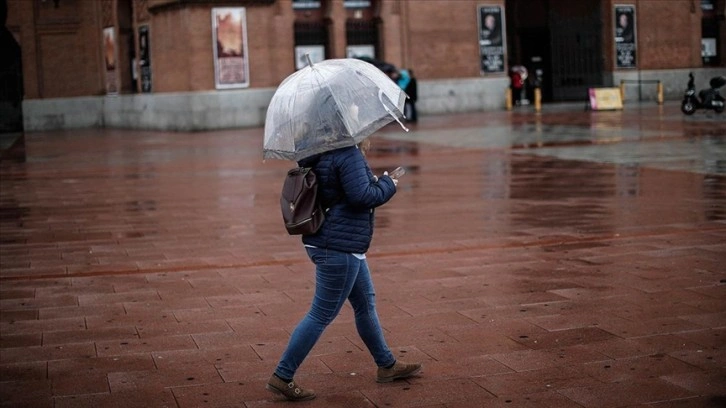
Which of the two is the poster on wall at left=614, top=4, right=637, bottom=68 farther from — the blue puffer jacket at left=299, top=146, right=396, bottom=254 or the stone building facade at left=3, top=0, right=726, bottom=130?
the blue puffer jacket at left=299, top=146, right=396, bottom=254

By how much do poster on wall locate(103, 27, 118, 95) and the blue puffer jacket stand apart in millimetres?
35783

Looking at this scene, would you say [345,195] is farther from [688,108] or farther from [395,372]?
[688,108]

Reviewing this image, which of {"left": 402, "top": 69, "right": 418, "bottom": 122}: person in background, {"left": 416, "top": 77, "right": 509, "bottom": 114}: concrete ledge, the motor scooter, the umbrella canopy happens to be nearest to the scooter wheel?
the motor scooter

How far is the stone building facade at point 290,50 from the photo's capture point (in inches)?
1357

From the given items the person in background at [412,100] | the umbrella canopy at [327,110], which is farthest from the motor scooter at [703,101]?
the umbrella canopy at [327,110]

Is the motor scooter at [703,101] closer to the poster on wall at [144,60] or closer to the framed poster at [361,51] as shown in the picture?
the framed poster at [361,51]

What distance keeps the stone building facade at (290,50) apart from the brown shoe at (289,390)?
95.1 ft

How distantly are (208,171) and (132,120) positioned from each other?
20081 millimetres

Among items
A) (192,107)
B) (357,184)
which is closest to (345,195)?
(357,184)

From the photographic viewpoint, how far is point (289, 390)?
5.49m

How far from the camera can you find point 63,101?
136 feet

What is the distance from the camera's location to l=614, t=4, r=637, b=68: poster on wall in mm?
40375

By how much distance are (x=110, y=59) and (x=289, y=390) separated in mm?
36525

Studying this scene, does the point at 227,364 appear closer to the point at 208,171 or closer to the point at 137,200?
the point at 137,200
